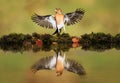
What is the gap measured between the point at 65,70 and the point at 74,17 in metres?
3.35

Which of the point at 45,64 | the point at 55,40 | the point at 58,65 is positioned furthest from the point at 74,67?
the point at 55,40

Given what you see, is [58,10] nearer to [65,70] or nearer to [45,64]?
[45,64]

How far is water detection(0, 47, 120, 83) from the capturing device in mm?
3707

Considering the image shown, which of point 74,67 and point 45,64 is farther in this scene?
point 45,64

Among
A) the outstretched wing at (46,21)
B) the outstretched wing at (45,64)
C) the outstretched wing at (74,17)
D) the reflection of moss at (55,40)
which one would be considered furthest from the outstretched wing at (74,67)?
the outstretched wing at (74,17)

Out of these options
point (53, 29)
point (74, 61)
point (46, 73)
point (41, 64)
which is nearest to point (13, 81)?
point (46, 73)

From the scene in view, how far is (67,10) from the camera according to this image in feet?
25.0

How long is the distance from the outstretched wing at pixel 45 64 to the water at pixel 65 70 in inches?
0.8

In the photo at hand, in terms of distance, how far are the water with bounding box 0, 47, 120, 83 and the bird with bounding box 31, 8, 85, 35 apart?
1.47 m

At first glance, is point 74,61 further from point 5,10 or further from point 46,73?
point 5,10

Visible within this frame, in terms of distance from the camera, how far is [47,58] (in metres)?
5.10

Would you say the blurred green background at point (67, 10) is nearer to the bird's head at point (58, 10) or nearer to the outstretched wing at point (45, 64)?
the bird's head at point (58, 10)

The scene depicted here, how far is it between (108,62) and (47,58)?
2.32 feet

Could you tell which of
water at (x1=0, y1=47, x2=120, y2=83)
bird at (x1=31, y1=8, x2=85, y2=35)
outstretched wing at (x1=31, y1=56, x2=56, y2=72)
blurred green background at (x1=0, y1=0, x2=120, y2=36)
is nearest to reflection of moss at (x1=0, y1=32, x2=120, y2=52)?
bird at (x1=31, y1=8, x2=85, y2=35)
